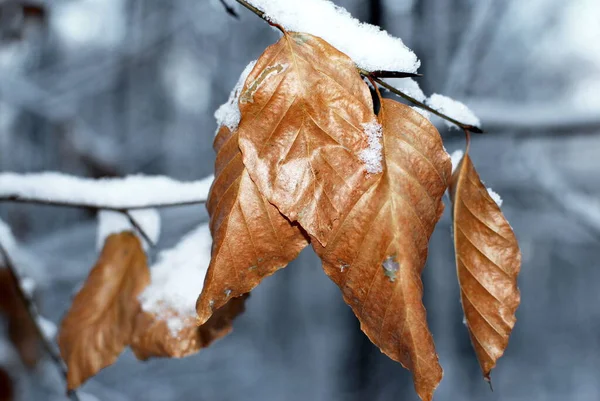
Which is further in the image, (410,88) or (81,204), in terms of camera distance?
(81,204)

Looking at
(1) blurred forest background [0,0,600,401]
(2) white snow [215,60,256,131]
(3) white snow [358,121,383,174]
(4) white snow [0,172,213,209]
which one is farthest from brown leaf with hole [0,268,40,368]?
(3) white snow [358,121,383,174]

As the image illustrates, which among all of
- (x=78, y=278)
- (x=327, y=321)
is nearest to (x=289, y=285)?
(x=327, y=321)

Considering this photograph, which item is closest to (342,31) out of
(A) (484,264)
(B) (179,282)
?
(A) (484,264)

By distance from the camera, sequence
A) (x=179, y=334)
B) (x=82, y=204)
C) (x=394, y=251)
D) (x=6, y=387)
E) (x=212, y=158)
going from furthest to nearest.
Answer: (x=212, y=158) → (x=6, y=387) → (x=82, y=204) → (x=179, y=334) → (x=394, y=251)

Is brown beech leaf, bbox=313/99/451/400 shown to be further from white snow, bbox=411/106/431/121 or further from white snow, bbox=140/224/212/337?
white snow, bbox=140/224/212/337

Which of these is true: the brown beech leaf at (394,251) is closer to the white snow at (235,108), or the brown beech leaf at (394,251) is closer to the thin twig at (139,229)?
the white snow at (235,108)

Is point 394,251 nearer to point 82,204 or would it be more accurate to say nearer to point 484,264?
point 484,264

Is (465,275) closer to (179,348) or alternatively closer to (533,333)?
(179,348)

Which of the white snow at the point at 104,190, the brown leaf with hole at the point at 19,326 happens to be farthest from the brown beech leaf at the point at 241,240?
the brown leaf with hole at the point at 19,326
